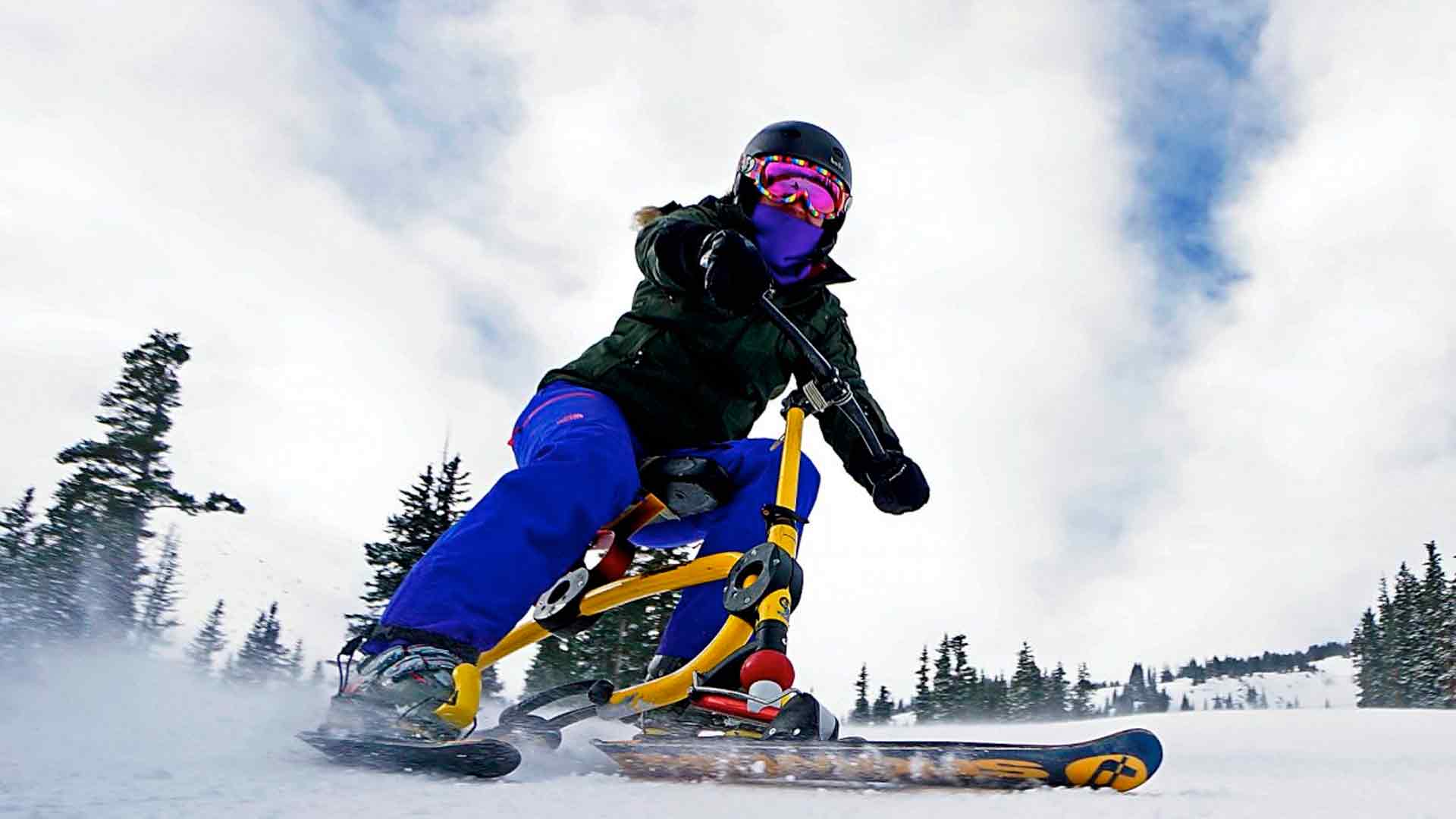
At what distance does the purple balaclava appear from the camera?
3473mm

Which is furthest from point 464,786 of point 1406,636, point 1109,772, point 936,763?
point 1406,636

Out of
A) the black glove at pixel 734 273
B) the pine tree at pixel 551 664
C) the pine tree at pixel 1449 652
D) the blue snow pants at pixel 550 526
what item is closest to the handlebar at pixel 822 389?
the blue snow pants at pixel 550 526

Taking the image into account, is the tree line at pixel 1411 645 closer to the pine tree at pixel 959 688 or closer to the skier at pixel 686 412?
the pine tree at pixel 959 688

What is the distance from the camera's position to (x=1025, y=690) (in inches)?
2055

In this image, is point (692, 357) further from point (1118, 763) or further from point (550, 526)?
point (1118, 763)

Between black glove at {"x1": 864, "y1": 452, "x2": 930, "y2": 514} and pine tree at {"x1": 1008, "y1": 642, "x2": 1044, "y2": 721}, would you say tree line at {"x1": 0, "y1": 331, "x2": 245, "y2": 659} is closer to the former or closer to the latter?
black glove at {"x1": 864, "y1": 452, "x2": 930, "y2": 514}

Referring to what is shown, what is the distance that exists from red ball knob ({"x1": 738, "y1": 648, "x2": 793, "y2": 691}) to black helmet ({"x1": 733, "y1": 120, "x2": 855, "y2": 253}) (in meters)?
1.82

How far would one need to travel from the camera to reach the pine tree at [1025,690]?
50.1 m

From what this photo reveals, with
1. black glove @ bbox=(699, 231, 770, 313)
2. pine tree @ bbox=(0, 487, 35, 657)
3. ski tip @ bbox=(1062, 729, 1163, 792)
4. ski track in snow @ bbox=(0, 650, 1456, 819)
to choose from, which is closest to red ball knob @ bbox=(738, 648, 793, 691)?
ski track in snow @ bbox=(0, 650, 1456, 819)

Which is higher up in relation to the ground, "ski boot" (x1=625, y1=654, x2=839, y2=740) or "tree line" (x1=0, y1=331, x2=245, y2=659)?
"tree line" (x1=0, y1=331, x2=245, y2=659)

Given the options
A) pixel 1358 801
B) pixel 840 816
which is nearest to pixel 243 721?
pixel 840 816

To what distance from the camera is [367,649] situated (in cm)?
215

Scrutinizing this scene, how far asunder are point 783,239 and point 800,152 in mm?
338

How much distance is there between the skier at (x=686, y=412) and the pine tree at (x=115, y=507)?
734 inches
